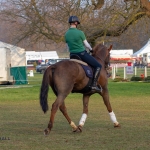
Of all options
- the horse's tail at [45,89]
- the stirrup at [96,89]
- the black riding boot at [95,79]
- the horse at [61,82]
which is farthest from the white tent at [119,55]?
the horse's tail at [45,89]

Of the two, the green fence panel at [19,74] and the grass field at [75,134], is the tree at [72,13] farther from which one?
the grass field at [75,134]

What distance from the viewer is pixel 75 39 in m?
10.9

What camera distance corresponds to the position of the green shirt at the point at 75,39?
10.9 meters

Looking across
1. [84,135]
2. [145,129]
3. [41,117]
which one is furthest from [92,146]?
[41,117]

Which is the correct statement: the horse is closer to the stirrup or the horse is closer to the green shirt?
the stirrup

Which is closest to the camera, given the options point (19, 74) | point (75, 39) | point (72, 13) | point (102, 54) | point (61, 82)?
point (61, 82)

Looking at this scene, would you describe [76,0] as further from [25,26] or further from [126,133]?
[126,133]

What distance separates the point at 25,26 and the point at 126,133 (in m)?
20.1

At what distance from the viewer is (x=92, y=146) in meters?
8.62

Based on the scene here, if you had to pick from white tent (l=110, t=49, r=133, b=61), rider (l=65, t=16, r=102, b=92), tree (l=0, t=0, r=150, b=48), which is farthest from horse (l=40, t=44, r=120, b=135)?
white tent (l=110, t=49, r=133, b=61)

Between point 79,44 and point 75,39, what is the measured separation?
6.6 inches

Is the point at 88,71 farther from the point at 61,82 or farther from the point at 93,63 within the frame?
the point at 61,82

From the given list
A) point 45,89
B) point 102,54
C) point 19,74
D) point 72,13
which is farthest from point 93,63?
point 19,74

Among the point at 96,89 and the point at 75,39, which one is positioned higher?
the point at 75,39
